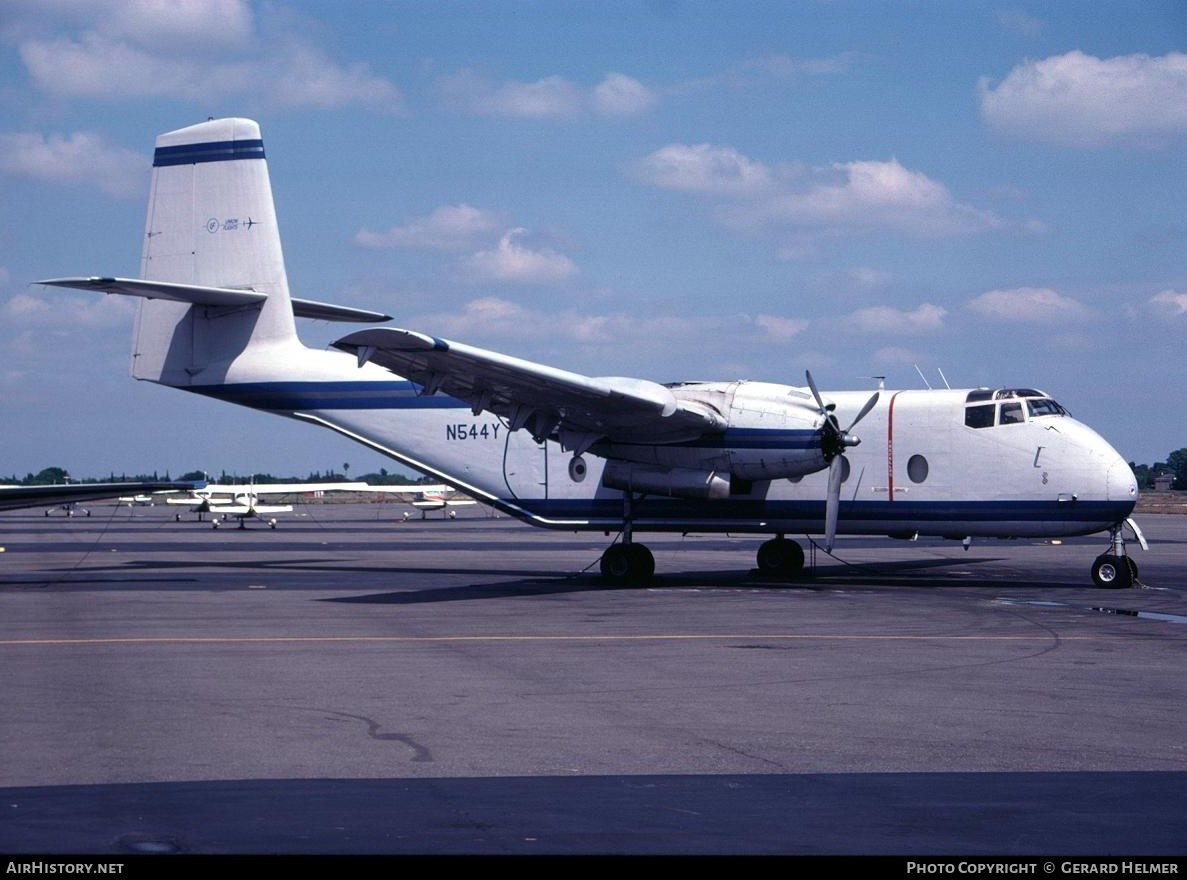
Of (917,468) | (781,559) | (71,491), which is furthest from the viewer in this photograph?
(781,559)

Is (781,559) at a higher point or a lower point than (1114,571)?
lower

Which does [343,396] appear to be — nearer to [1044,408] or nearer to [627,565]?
[627,565]

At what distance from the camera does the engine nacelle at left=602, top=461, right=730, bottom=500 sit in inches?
967

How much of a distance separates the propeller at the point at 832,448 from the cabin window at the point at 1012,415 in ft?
8.36

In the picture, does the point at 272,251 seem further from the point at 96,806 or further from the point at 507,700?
the point at 96,806

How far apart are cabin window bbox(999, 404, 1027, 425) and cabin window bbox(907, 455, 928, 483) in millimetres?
1678

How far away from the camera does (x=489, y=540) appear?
4888 cm

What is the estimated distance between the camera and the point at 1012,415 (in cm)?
2438

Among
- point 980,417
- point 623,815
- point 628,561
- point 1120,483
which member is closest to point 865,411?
point 980,417

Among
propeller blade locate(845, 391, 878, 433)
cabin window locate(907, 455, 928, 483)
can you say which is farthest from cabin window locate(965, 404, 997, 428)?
propeller blade locate(845, 391, 878, 433)

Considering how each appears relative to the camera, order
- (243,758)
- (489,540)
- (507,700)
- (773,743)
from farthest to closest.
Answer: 1. (489,540)
2. (507,700)
3. (773,743)
4. (243,758)

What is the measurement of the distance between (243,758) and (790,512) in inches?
725

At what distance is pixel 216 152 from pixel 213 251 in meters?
2.26

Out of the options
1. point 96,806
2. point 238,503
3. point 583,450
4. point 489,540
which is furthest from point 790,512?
point 238,503
